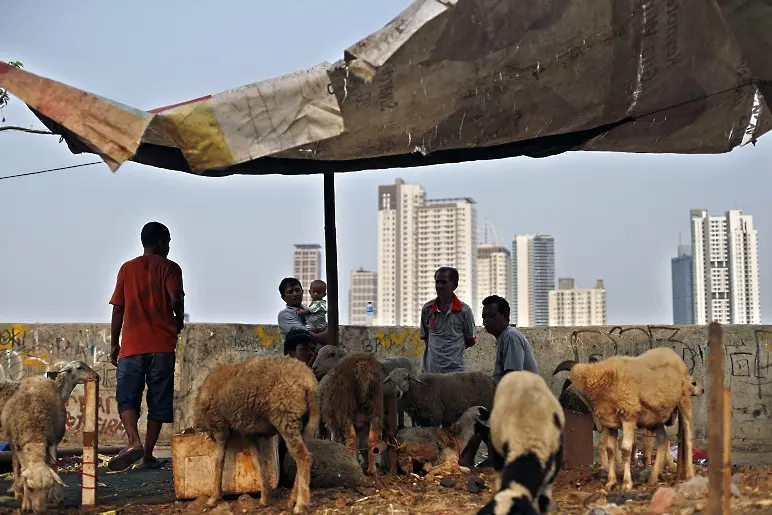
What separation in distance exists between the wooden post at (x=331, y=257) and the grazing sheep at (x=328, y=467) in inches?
67.4

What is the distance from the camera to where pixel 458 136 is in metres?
7.18

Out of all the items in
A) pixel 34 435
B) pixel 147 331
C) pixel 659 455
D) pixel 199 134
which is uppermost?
pixel 199 134

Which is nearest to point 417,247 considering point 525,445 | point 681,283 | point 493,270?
point 493,270

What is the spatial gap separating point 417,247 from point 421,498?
173385 mm

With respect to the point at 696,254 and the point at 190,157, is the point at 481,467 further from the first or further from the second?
the point at 696,254

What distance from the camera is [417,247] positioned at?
17975 cm

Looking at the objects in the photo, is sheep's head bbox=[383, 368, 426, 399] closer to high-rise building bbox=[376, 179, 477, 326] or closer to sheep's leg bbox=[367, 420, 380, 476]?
sheep's leg bbox=[367, 420, 380, 476]

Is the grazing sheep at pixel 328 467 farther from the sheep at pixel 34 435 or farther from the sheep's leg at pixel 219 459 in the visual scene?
the sheep at pixel 34 435

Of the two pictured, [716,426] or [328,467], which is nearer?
[716,426]

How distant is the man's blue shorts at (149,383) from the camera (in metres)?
8.05

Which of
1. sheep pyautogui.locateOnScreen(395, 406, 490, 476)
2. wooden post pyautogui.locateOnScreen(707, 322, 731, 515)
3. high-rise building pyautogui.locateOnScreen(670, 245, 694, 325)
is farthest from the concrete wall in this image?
high-rise building pyautogui.locateOnScreen(670, 245, 694, 325)

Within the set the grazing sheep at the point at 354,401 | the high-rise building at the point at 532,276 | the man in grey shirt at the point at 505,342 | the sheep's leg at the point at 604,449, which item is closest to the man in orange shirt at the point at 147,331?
the grazing sheep at the point at 354,401

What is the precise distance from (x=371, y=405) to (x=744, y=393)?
7.72 m

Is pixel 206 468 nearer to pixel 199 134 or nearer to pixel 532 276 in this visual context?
pixel 199 134
